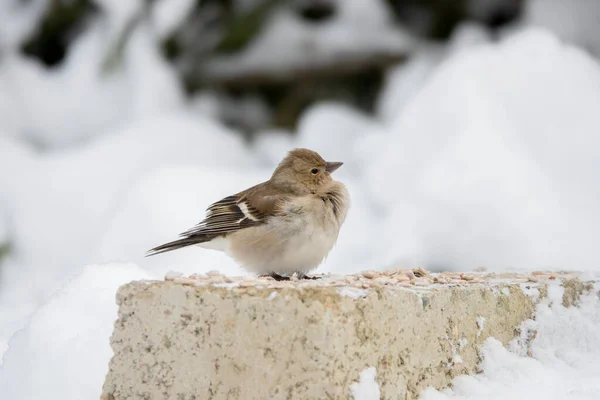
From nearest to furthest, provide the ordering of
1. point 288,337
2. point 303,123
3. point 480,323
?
point 288,337 < point 480,323 < point 303,123

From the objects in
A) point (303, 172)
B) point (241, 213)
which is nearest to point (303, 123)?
point (303, 172)

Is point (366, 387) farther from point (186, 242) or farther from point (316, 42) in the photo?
point (316, 42)

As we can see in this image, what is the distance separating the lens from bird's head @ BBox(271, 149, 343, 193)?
9.27 ft

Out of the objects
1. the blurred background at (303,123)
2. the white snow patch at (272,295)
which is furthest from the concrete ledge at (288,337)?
the blurred background at (303,123)

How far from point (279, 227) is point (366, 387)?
2.89ft

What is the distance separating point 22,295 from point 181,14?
→ 5.72 feet

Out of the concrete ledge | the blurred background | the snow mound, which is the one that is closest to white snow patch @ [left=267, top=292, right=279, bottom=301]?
the concrete ledge

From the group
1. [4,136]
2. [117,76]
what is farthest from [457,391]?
[4,136]

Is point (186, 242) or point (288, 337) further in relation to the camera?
point (186, 242)

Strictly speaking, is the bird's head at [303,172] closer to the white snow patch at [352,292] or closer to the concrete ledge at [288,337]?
the concrete ledge at [288,337]

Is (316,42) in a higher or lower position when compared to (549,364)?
higher

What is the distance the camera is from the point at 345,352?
1.72 m

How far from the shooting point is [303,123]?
4.98 m

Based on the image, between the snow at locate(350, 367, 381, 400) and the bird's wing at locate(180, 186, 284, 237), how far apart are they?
91 centimetres
